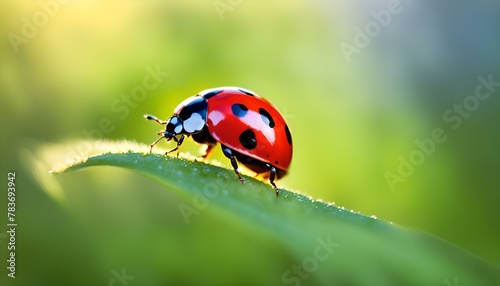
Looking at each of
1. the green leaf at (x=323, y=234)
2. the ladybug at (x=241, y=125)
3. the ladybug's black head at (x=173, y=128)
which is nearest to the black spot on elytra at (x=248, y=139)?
the ladybug at (x=241, y=125)

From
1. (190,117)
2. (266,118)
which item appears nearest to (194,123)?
(190,117)

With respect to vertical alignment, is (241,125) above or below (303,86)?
below

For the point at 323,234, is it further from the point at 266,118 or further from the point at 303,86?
the point at 303,86

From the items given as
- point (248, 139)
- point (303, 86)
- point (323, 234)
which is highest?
point (303, 86)

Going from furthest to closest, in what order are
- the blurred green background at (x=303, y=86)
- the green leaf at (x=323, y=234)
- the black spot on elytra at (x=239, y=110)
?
the blurred green background at (x=303, y=86) < the black spot on elytra at (x=239, y=110) < the green leaf at (x=323, y=234)

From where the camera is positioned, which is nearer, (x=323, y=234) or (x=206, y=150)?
(x=323, y=234)

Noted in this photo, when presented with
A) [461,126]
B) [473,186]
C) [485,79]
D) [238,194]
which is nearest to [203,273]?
[238,194]

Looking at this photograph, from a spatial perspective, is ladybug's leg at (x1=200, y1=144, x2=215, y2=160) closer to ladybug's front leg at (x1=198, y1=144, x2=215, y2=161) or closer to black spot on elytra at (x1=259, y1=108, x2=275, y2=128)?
ladybug's front leg at (x1=198, y1=144, x2=215, y2=161)

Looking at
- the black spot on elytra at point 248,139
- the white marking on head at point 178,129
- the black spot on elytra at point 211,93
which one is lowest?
the black spot on elytra at point 248,139

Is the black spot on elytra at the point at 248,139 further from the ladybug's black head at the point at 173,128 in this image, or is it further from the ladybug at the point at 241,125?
the ladybug's black head at the point at 173,128
